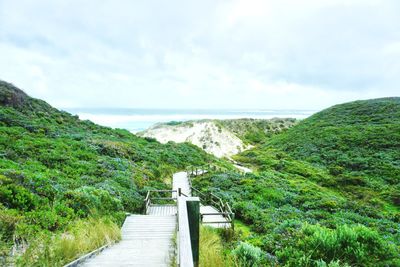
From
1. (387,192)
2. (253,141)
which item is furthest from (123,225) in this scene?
(253,141)

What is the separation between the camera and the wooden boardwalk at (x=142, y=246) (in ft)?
16.1

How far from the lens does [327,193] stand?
23.5 m

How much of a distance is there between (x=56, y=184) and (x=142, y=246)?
6211mm

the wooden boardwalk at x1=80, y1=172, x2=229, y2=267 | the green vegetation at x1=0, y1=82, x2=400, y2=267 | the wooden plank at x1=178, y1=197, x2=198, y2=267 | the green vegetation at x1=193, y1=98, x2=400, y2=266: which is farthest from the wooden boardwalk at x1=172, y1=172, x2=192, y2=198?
the wooden plank at x1=178, y1=197, x2=198, y2=267

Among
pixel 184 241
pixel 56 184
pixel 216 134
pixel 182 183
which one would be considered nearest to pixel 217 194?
pixel 182 183

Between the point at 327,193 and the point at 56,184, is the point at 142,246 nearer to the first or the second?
the point at 56,184

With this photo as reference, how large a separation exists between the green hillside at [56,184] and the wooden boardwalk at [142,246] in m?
0.44

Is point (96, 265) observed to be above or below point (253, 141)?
above

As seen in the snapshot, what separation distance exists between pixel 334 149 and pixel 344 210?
28858 mm

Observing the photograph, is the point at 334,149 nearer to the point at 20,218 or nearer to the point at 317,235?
the point at 317,235

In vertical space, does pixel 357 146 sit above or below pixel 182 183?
below

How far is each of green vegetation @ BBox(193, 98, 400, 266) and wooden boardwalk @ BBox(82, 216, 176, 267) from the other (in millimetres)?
2197

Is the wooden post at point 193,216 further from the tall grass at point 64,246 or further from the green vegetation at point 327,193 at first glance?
the green vegetation at point 327,193

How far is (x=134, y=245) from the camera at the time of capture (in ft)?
20.6
